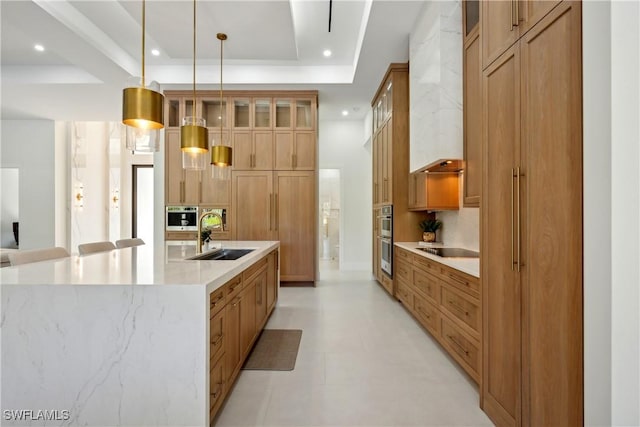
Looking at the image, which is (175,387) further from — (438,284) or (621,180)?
(438,284)

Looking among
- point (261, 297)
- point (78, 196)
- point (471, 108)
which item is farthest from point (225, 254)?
point (78, 196)

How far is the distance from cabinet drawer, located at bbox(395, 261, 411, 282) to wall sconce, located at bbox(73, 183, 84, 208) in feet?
24.7

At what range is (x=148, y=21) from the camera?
395 cm

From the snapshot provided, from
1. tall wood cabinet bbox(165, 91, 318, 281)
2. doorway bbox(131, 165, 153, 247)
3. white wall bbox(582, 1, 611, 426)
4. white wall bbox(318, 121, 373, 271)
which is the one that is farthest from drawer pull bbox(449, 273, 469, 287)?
doorway bbox(131, 165, 153, 247)

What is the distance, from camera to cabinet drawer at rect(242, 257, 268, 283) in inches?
96.6

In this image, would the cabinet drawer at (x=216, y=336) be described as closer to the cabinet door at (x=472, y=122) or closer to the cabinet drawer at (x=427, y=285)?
the cabinet drawer at (x=427, y=285)

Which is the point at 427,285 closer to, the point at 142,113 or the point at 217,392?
the point at 217,392

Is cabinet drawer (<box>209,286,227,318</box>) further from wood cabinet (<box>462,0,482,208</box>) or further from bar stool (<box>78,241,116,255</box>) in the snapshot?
wood cabinet (<box>462,0,482,208</box>)

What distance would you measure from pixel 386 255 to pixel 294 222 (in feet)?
5.31

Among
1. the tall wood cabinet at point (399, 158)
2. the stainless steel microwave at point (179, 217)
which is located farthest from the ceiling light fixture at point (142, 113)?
the stainless steel microwave at point (179, 217)

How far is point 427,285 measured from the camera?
316cm

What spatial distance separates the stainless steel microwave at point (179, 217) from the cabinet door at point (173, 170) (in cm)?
12

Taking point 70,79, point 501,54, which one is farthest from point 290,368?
point 70,79

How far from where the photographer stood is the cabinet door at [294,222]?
5.53 meters
